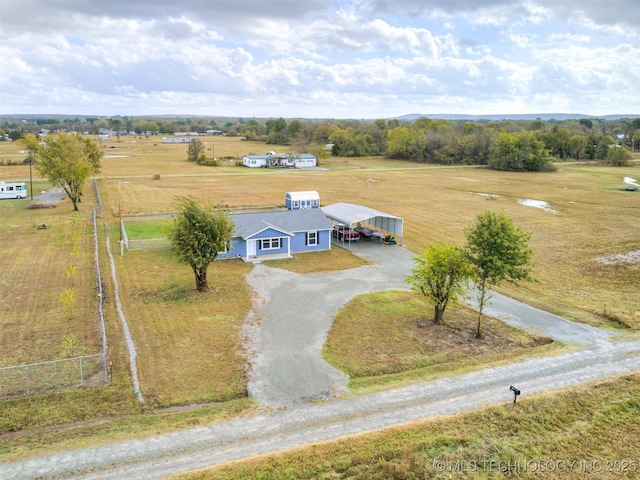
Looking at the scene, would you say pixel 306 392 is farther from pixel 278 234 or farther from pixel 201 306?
pixel 278 234

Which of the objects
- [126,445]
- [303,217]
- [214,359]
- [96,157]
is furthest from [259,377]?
[96,157]

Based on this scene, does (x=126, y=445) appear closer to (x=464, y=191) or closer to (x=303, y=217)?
(x=303, y=217)

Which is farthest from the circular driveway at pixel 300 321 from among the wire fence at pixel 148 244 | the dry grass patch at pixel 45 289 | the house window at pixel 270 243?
the wire fence at pixel 148 244

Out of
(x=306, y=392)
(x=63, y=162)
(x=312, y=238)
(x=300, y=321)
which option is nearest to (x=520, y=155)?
(x=312, y=238)

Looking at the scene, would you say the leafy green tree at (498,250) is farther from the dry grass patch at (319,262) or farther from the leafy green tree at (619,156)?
the leafy green tree at (619,156)

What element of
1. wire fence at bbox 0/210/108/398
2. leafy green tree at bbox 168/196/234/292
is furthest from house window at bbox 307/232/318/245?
wire fence at bbox 0/210/108/398
